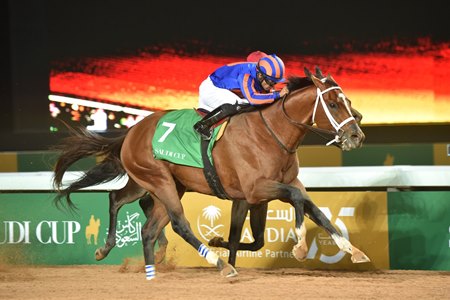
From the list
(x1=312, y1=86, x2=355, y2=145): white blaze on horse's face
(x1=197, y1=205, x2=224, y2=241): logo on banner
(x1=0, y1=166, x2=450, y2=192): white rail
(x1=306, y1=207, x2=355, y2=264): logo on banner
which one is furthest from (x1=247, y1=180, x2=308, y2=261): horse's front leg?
(x1=0, y1=166, x2=450, y2=192): white rail

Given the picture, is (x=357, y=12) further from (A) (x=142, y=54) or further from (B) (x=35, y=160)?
(B) (x=35, y=160)

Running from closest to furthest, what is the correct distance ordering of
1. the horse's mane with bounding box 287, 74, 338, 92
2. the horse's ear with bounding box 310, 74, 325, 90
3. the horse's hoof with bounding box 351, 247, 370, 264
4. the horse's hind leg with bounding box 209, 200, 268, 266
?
the horse's hoof with bounding box 351, 247, 370, 264, the horse's ear with bounding box 310, 74, 325, 90, the horse's mane with bounding box 287, 74, 338, 92, the horse's hind leg with bounding box 209, 200, 268, 266

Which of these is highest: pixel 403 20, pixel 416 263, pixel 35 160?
pixel 403 20

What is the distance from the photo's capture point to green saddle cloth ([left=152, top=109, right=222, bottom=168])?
23.1 feet

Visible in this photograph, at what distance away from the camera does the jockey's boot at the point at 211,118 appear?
696 cm

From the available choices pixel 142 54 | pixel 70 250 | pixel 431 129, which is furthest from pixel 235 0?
pixel 70 250

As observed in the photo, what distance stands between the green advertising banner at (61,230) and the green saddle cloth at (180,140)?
1411 mm

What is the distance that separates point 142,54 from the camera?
10.0 meters

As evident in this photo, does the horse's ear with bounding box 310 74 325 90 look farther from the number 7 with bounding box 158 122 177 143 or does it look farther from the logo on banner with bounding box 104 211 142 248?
the logo on banner with bounding box 104 211 142 248

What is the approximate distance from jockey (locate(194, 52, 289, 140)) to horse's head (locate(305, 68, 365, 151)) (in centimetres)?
31

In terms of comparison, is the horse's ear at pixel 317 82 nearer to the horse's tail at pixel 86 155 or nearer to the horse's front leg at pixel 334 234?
the horse's front leg at pixel 334 234

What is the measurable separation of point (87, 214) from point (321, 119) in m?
2.94

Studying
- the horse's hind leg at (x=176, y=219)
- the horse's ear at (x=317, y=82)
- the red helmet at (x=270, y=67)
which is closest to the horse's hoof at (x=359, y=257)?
the horse's hind leg at (x=176, y=219)

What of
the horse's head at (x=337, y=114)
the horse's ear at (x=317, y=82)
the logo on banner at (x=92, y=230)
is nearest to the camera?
the horse's head at (x=337, y=114)
